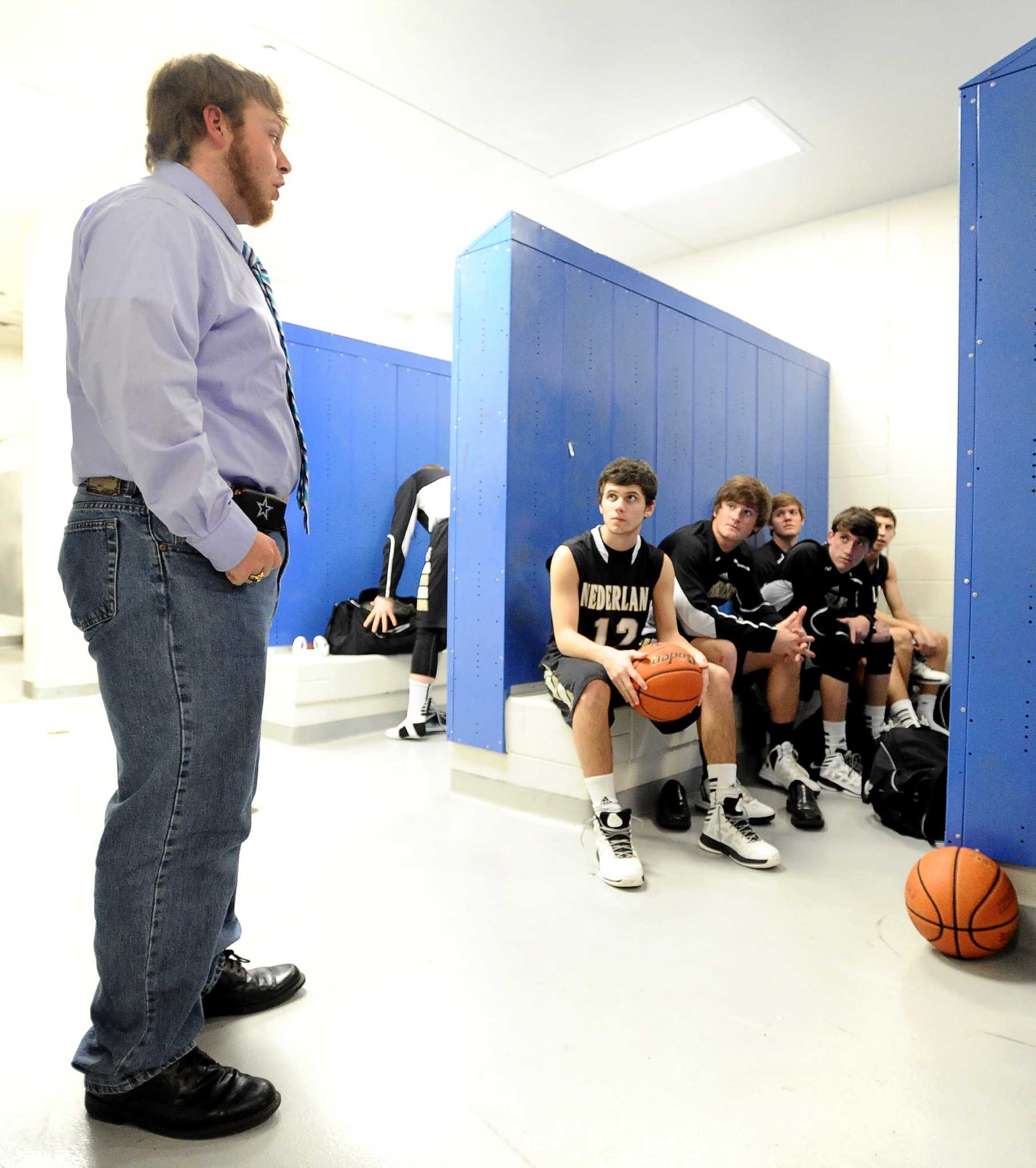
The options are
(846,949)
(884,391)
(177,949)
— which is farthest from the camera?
(884,391)

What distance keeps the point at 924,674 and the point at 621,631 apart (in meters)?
2.49

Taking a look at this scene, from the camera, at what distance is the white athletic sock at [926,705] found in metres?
4.40

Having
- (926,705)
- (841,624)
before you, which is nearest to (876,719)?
(841,624)

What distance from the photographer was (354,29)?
369cm

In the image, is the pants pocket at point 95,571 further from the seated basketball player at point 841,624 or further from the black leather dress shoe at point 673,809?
the seated basketball player at point 841,624

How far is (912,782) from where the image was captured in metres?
2.96

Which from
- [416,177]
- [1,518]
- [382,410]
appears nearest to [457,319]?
[382,410]

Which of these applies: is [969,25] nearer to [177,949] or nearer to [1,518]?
[177,949]

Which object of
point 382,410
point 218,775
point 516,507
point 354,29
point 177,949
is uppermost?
point 354,29

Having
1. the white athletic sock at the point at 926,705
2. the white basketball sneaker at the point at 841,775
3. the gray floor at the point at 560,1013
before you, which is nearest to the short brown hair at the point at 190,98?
the gray floor at the point at 560,1013

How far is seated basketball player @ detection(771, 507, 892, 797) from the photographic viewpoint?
3654 millimetres

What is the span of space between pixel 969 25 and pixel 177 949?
481 cm

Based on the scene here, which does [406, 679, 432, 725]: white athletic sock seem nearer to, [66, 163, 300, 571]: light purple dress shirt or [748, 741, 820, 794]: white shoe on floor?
[748, 741, 820, 794]: white shoe on floor

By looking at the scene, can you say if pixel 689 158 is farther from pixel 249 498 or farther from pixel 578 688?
pixel 249 498
